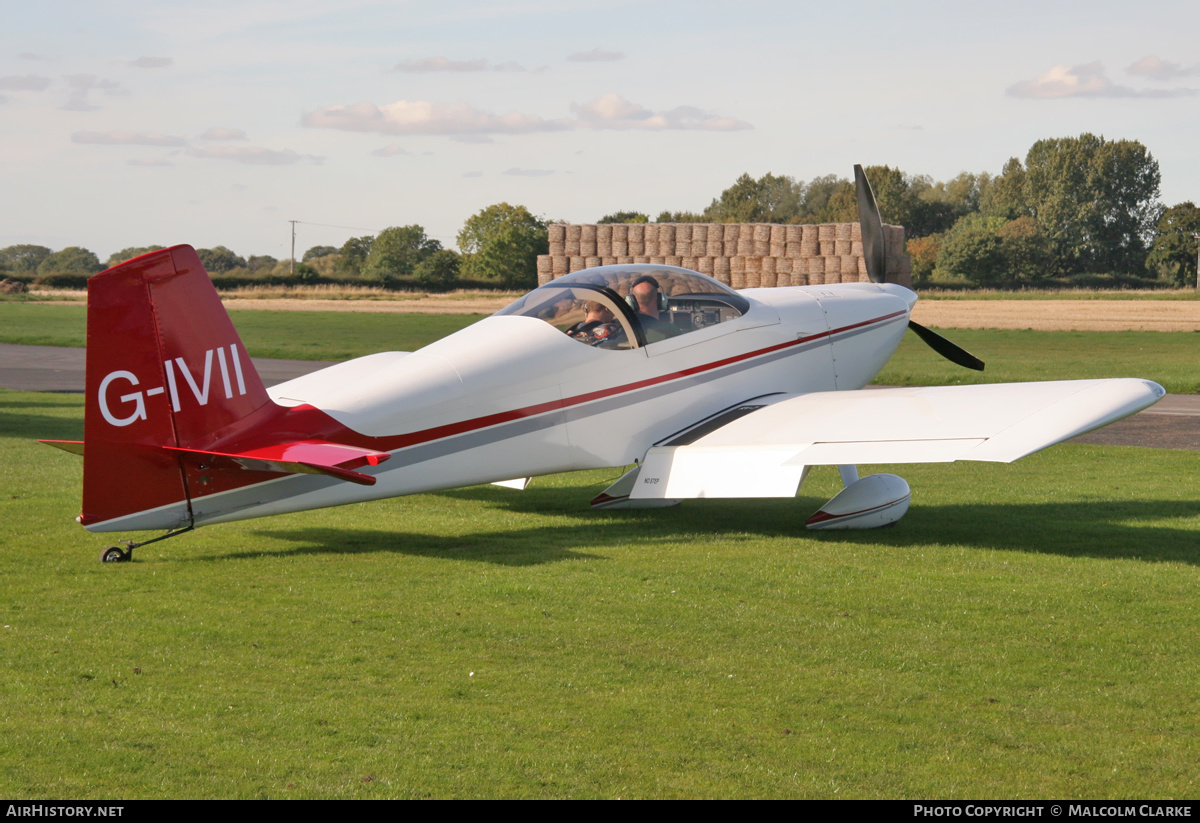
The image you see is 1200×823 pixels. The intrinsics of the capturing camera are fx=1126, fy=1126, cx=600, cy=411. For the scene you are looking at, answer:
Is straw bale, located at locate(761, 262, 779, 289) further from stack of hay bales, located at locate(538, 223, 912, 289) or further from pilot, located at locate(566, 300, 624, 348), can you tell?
pilot, located at locate(566, 300, 624, 348)

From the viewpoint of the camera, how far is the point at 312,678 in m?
5.05

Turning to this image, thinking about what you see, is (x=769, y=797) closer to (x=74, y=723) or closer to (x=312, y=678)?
(x=312, y=678)

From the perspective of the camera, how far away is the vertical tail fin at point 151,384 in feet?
21.5

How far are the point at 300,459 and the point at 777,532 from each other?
12.5 feet

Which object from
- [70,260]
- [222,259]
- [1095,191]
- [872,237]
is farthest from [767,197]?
[872,237]

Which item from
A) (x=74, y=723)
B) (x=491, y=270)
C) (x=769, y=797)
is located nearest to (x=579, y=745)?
(x=769, y=797)

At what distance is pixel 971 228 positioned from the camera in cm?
8638

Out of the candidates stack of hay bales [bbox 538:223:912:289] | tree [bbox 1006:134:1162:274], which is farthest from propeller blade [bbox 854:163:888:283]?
tree [bbox 1006:134:1162:274]

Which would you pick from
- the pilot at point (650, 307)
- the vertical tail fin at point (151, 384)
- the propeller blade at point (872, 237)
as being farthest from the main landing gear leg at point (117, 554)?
the propeller blade at point (872, 237)

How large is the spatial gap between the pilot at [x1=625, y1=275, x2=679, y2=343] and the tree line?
2422 inches

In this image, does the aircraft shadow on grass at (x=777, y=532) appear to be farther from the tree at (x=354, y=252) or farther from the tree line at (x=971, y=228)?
the tree at (x=354, y=252)

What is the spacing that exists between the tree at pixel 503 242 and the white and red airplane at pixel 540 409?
84.5 metres

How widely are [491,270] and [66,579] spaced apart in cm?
9079

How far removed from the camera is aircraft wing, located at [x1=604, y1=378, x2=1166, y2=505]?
24.6 feet
